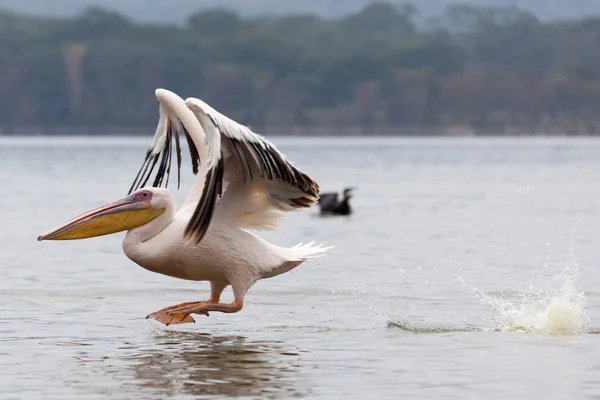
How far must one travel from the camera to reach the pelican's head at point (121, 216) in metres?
9.27

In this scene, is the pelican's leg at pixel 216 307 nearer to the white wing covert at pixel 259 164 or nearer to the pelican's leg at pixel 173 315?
the pelican's leg at pixel 173 315

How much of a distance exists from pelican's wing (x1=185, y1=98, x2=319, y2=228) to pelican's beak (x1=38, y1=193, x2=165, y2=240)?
499 mm

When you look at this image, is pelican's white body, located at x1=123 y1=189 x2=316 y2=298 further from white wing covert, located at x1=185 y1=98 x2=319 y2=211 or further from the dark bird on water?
the dark bird on water

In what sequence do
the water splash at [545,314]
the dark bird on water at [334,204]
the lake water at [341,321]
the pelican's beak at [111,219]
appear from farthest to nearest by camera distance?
the dark bird on water at [334,204] → the water splash at [545,314] → the pelican's beak at [111,219] → the lake water at [341,321]

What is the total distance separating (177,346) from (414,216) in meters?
13.1

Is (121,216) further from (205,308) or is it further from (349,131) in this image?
(349,131)

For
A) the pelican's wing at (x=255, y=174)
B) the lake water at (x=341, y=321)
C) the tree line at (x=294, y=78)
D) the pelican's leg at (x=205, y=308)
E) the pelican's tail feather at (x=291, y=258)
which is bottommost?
the lake water at (x=341, y=321)

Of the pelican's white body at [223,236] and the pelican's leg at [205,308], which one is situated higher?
the pelican's white body at [223,236]

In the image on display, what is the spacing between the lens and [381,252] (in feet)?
53.0

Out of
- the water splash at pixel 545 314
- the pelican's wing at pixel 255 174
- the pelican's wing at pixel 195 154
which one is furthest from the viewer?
the water splash at pixel 545 314

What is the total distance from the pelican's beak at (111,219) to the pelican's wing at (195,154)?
0.71 feet

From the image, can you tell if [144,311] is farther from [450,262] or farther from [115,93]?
[115,93]

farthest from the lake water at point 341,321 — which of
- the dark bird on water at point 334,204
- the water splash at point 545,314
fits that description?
the dark bird on water at point 334,204

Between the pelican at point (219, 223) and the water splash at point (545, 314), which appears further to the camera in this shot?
the water splash at point (545, 314)
